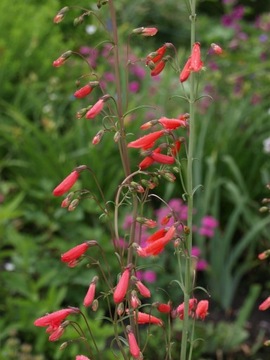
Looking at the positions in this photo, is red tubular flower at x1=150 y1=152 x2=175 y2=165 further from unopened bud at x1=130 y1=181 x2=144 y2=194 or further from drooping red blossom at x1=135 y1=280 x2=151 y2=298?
drooping red blossom at x1=135 y1=280 x2=151 y2=298

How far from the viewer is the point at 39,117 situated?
19.4 ft

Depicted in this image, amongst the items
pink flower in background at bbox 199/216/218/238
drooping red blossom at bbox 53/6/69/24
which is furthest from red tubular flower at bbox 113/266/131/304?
pink flower in background at bbox 199/216/218/238

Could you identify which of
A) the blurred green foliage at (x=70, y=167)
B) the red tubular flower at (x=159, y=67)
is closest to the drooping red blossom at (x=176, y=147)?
the red tubular flower at (x=159, y=67)

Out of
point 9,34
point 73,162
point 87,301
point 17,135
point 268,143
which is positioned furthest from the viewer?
point 9,34

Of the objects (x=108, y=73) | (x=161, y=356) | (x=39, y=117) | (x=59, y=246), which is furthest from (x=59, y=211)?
(x=108, y=73)

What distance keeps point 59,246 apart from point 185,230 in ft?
7.89

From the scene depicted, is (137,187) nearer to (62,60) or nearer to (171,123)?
(171,123)

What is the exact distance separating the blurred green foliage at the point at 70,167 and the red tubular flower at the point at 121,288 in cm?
177

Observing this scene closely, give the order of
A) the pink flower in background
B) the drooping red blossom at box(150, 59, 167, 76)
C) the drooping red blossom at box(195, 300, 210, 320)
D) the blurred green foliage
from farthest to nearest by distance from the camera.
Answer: the pink flower in background
the blurred green foliage
the drooping red blossom at box(195, 300, 210, 320)
the drooping red blossom at box(150, 59, 167, 76)

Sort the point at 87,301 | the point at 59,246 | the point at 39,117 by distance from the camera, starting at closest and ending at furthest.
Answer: the point at 87,301
the point at 59,246
the point at 39,117

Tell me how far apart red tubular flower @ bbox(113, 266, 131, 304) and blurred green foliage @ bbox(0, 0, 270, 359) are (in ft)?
5.80

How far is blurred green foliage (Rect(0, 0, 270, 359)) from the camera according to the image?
404 centimetres

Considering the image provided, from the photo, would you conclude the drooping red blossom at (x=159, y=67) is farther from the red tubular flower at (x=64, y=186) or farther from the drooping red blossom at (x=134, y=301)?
the drooping red blossom at (x=134, y=301)

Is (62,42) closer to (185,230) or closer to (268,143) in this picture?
(268,143)
